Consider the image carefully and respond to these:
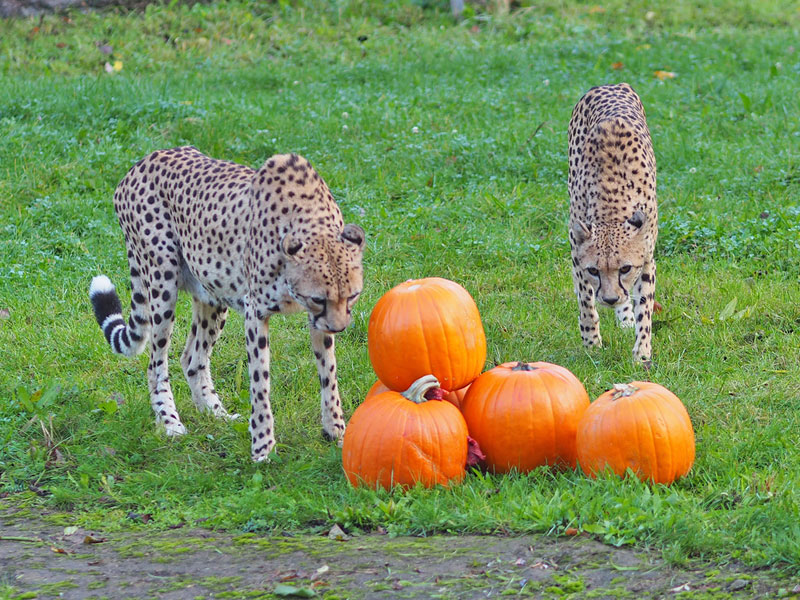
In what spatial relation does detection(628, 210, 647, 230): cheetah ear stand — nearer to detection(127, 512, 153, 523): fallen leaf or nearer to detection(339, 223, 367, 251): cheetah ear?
detection(339, 223, 367, 251): cheetah ear

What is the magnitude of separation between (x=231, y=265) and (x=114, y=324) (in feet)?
3.07

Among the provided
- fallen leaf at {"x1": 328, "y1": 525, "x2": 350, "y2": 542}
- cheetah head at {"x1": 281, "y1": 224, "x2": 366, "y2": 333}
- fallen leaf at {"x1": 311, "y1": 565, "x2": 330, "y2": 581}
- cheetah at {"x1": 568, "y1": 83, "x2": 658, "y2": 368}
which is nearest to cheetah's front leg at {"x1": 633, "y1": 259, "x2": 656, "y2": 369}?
cheetah at {"x1": 568, "y1": 83, "x2": 658, "y2": 368}

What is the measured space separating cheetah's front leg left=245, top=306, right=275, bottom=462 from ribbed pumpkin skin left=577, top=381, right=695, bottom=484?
149cm

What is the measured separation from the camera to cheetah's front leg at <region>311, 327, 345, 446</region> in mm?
A: 4938

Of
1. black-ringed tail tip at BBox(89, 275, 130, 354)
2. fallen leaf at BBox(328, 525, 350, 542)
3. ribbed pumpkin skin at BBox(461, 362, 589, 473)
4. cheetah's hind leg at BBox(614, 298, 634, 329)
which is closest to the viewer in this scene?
fallen leaf at BBox(328, 525, 350, 542)

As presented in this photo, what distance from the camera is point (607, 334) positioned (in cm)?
619

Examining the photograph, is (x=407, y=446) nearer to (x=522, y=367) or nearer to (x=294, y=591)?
(x=522, y=367)

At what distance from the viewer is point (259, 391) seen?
4762mm

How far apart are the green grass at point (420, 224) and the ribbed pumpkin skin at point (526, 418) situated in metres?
0.17

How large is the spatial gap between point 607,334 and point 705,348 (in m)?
0.69

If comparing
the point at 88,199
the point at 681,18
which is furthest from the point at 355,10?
the point at 88,199

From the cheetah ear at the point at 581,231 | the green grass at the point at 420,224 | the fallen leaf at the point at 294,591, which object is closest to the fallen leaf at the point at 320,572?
the fallen leaf at the point at 294,591

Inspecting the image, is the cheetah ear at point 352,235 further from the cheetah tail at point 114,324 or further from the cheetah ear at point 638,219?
the cheetah ear at point 638,219

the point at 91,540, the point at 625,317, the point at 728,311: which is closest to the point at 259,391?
the point at 91,540
